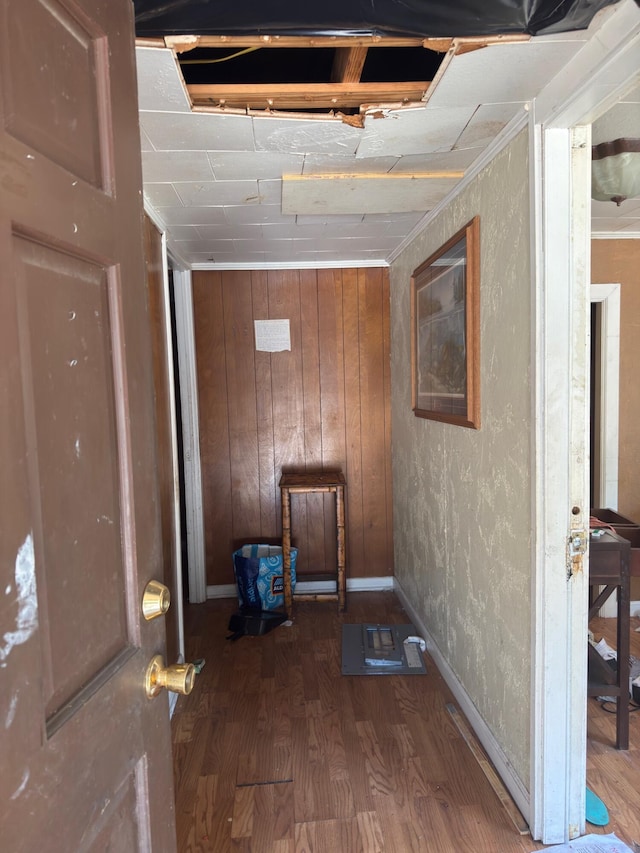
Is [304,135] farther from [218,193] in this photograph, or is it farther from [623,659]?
[623,659]

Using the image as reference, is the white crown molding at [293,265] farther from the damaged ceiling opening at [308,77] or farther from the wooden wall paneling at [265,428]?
the damaged ceiling opening at [308,77]

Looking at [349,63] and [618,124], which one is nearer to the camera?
[349,63]

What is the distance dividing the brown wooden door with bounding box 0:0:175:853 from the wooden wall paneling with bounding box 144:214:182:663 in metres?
1.43

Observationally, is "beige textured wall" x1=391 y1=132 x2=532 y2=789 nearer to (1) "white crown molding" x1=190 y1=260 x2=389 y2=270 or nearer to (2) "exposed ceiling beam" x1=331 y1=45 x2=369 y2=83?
(2) "exposed ceiling beam" x1=331 y1=45 x2=369 y2=83

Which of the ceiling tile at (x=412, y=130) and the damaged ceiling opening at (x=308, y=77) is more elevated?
the damaged ceiling opening at (x=308, y=77)

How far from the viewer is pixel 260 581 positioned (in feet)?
10.2

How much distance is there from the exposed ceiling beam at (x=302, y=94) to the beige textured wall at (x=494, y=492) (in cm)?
40

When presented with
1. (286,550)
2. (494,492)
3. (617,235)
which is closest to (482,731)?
(494,492)

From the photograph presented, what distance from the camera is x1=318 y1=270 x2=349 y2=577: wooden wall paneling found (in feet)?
10.9

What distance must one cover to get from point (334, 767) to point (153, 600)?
4.77 ft

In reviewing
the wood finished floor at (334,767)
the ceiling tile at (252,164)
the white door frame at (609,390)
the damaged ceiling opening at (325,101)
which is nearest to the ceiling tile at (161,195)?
the damaged ceiling opening at (325,101)

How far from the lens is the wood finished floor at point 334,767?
1.59 meters

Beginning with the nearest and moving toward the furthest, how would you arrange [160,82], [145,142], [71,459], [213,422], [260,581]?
1. [71,459]
2. [160,82]
3. [145,142]
4. [260,581]
5. [213,422]

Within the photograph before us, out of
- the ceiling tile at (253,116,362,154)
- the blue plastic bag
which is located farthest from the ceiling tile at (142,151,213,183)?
the blue plastic bag
